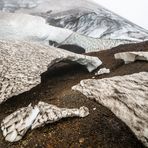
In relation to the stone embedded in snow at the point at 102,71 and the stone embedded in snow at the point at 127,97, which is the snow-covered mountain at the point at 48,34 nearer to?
the stone embedded in snow at the point at 102,71

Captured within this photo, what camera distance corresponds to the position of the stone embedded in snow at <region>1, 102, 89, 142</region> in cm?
335

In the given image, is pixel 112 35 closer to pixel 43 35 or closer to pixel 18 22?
→ pixel 43 35

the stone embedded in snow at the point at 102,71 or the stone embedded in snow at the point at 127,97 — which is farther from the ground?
the stone embedded in snow at the point at 127,97

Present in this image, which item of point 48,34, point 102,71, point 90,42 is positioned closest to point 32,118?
point 102,71

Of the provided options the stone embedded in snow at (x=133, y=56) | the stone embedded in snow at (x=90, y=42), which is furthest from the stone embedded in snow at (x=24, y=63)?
the stone embedded in snow at (x=90, y=42)

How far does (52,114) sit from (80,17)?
21.9ft

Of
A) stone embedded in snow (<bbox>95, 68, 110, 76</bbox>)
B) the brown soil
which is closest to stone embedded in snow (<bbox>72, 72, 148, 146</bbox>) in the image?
the brown soil

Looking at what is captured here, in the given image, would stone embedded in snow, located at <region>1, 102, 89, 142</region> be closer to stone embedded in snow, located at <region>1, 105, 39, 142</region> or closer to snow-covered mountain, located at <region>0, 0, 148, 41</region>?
stone embedded in snow, located at <region>1, 105, 39, 142</region>

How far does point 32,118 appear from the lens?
3459 millimetres

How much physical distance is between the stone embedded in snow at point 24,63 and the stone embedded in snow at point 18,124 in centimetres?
78

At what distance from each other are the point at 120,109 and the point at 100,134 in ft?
1.69

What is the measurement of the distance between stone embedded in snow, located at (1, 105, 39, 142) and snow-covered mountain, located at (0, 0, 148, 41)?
5.87m

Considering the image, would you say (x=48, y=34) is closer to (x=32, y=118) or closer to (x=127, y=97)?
(x=127, y=97)

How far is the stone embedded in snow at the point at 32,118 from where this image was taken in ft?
11.0
